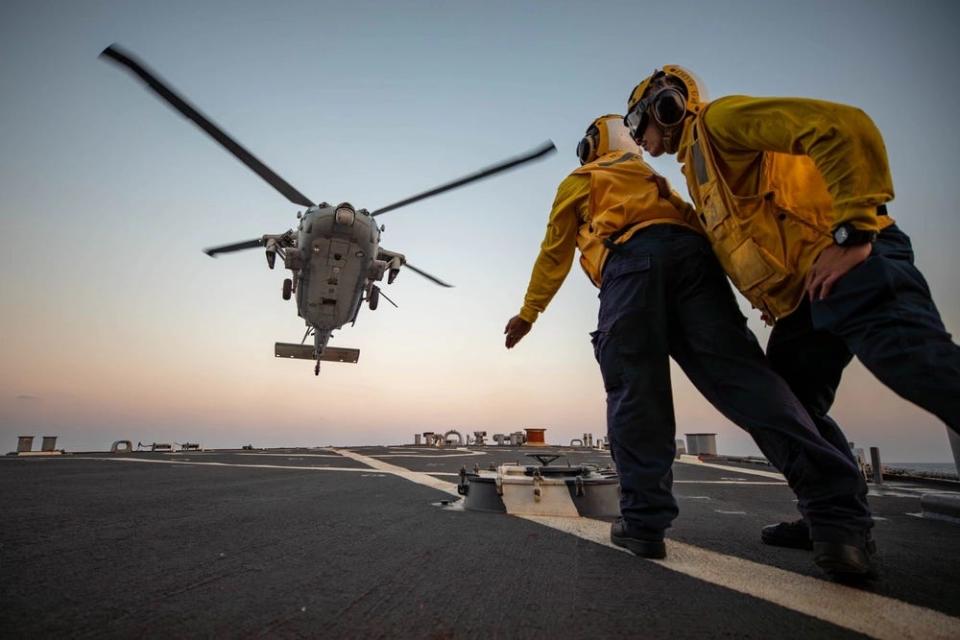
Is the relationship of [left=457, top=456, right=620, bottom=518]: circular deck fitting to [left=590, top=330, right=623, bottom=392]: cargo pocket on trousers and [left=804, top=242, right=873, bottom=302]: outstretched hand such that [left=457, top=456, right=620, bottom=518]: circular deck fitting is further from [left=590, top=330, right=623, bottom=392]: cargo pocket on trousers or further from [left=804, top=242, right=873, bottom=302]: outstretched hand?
[left=804, top=242, right=873, bottom=302]: outstretched hand

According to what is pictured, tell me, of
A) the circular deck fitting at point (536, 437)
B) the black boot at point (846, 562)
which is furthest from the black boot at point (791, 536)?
A: the circular deck fitting at point (536, 437)

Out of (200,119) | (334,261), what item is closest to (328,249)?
(334,261)

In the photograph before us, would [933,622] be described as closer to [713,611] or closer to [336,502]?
[713,611]

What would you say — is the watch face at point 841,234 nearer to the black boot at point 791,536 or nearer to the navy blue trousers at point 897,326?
the navy blue trousers at point 897,326

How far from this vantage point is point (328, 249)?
13797mm

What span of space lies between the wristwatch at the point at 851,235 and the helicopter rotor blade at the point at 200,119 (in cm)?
1187

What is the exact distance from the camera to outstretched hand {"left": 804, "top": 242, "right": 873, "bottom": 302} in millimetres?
1470

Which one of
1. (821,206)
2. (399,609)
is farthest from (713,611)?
(821,206)

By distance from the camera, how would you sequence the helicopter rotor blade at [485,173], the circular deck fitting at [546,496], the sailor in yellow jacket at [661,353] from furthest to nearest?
the helicopter rotor blade at [485,173]
the circular deck fitting at [546,496]
the sailor in yellow jacket at [661,353]

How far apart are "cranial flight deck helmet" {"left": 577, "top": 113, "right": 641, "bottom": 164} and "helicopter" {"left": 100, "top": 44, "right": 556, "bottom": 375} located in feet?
34.8

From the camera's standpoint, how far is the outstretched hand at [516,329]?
2.81 metres

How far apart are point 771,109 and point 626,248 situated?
86cm

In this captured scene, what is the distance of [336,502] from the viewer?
3.28m

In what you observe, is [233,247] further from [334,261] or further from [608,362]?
[608,362]
